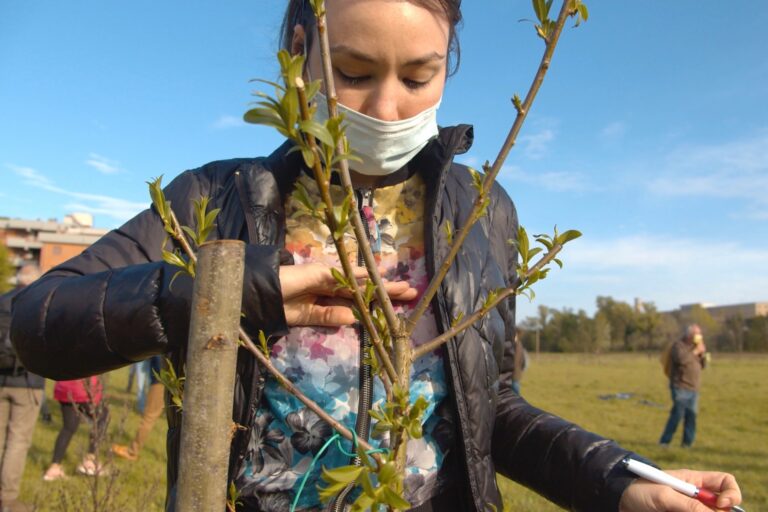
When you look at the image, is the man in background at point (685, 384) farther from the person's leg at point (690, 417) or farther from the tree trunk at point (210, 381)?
the tree trunk at point (210, 381)

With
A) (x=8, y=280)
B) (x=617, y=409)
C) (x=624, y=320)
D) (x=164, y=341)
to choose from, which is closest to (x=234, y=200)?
(x=164, y=341)

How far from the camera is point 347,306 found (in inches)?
54.6

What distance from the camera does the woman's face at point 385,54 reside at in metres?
1.35

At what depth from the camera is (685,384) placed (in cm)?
1189

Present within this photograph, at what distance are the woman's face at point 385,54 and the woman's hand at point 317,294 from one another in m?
0.44

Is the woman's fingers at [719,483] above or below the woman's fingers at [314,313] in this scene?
below

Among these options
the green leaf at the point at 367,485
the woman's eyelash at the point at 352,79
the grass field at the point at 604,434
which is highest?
the woman's eyelash at the point at 352,79

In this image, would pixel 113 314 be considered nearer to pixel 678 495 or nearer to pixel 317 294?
pixel 317 294

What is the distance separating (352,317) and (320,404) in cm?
23

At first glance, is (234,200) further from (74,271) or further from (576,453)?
(576,453)

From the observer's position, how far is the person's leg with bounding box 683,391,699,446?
11734 mm

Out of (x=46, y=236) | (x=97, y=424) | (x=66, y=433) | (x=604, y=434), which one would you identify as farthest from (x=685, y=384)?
(x=46, y=236)

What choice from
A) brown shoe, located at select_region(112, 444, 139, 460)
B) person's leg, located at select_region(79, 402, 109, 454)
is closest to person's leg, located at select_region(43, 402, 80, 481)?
brown shoe, located at select_region(112, 444, 139, 460)

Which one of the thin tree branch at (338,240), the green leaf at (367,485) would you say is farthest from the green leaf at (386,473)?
the thin tree branch at (338,240)
